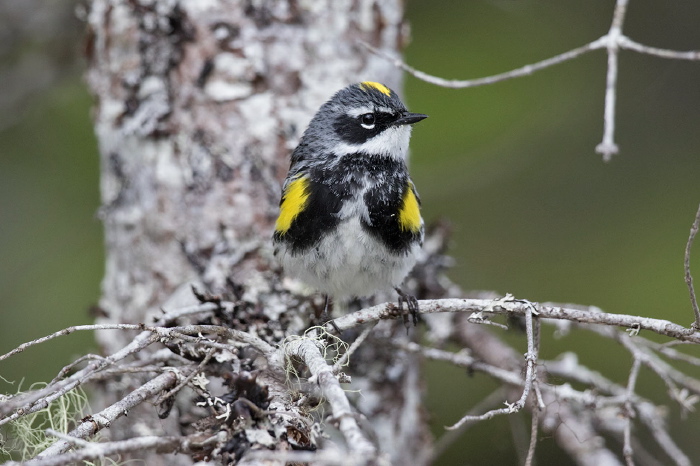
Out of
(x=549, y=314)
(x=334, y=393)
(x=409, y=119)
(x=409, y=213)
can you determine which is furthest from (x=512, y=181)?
(x=334, y=393)

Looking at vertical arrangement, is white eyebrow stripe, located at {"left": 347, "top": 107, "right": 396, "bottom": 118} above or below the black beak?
above

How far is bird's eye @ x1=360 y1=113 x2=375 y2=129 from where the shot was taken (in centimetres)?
323

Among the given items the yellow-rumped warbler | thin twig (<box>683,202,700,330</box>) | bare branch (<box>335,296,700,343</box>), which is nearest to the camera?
thin twig (<box>683,202,700,330</box>)

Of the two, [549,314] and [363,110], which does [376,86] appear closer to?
[363,110]

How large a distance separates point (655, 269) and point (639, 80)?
160cm

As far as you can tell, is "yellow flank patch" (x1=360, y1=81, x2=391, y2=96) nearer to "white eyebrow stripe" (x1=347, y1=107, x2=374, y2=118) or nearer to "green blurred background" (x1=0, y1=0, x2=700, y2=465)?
"white eyebrow stripe" (x1=347, y1=107, x2=374, y2=118)

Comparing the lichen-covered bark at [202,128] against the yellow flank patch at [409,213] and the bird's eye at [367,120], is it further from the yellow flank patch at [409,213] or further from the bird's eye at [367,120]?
the yellow flank patch at [409,213]

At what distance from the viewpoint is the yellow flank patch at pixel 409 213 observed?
116 inches

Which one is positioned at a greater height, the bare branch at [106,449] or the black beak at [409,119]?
the black beak at [409,119]

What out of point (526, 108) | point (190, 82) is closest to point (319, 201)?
point (190, 82)

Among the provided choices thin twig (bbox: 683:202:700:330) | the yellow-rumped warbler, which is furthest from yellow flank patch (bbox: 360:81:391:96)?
thin twig (bbox: 683:202:700:330)

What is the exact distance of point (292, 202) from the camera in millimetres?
2945

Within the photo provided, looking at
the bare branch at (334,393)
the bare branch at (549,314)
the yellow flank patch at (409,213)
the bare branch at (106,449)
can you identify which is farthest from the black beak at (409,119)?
the bare branch at (106,449)

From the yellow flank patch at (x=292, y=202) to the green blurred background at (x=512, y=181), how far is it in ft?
6.24
